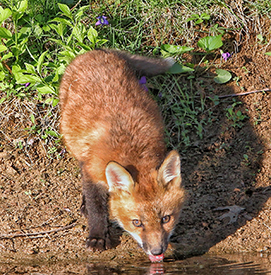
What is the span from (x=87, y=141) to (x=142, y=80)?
1.36m

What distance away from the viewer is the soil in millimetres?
4257

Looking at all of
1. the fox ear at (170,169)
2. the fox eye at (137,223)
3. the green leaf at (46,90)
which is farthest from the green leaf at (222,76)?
the fox eye at (137,223)

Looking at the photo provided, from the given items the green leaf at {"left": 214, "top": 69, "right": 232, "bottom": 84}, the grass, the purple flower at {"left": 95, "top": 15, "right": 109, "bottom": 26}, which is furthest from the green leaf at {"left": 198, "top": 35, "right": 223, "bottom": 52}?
the purple flower at {"left": 95, "top": 15, "right": 109, "bottom": 26}

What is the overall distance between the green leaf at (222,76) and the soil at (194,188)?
9 centimetres

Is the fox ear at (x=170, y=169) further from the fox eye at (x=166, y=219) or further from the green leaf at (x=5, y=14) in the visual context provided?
the green leaf at (x=5, y=14)

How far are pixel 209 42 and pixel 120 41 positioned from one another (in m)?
1.22

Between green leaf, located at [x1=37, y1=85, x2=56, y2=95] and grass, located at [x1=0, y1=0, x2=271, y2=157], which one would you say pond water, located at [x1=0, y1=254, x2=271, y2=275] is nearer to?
grass, located at [x1=0, y1=0, x2=271, y2=157]

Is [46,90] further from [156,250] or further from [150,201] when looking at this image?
[156,250]

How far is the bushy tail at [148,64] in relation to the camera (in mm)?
5367

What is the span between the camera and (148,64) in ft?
17.8

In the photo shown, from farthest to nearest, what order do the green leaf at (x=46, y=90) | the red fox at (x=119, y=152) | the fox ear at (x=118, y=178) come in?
the green leaf at (x=46, y=90) → the red fox at (x=119, y=152) → the fox ear at (x=118, y=178)

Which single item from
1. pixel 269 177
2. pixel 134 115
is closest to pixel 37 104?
pixel 134 115

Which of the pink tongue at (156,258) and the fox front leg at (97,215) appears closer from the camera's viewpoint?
the pink tongue at (156,258)

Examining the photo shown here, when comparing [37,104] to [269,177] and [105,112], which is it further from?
[269,177]
